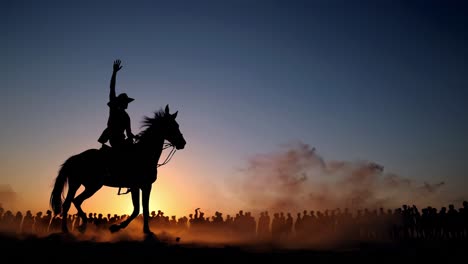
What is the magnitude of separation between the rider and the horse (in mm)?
201

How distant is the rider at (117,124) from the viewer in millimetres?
10250

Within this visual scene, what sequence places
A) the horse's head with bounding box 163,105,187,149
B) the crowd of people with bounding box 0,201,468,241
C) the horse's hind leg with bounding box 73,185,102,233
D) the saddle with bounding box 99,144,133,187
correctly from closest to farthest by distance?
the saddle with bounding box 99,144,133,187 → the horse's head with bounding box 163,105,187,149 → the horse's hind leg with bounding box 73,185,102,233 → the crowd of people with bounding box 0,201,468,241

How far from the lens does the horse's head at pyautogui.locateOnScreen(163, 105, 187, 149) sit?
10570 millimetres

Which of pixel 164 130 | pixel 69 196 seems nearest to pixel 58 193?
pixel 69 196

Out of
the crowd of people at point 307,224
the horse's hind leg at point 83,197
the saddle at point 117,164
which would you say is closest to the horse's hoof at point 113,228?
the saddle at point 117,164

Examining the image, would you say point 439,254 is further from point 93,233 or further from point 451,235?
point 451,235

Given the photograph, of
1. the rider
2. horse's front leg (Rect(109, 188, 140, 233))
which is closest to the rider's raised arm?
the rider

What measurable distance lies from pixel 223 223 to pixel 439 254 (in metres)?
16.8

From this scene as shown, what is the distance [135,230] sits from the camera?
10.3 metres

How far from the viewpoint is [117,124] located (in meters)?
10.2

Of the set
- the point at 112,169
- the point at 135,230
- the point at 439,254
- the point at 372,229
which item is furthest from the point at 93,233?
the point at 372,229

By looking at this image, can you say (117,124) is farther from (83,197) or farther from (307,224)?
(307,224)

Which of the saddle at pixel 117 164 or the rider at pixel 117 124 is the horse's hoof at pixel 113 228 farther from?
the rider at pixel 117 124

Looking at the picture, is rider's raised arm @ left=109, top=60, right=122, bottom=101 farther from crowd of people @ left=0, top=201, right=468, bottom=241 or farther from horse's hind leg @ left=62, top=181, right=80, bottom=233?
crowd of people @ left=0, top=201, right=468, bottom=241
